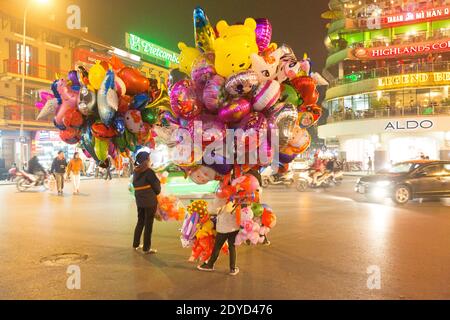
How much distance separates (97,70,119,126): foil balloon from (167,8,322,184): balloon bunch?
1.52m

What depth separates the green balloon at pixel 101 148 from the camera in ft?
28.1

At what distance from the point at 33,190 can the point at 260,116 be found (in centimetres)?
1712

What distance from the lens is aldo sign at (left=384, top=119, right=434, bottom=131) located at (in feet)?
113

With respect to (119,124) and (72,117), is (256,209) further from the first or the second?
(72,117)

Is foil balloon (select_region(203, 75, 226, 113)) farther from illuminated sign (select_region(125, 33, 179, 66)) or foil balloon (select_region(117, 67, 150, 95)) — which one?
illuminated sign (select_region(125, 33, 179, 66))

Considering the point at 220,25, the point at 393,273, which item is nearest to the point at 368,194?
the point at 393,273

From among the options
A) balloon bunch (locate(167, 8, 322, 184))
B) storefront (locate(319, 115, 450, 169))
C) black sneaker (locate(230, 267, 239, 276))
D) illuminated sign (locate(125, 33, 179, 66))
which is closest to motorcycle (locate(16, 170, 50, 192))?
balloon bunch (locate(167, 8, 322, 184))

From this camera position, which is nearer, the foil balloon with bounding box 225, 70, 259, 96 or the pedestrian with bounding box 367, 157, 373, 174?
the foil balloon with bounding box 225, 70, 259, 96

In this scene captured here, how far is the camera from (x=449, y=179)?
14.6m

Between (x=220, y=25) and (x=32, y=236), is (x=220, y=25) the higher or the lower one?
the higher one

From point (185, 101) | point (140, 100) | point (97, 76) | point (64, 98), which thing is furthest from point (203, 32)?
point (64, 98)

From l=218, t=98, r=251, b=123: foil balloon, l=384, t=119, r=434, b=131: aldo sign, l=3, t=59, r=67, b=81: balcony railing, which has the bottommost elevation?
l=218, t=98, r=251, b=123: foil balloon

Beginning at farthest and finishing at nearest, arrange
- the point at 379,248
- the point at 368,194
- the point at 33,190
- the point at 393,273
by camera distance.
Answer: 1. the point at 33,190
2. the point at 368,194
3. the point at 379,248
4. the point at 393,273
